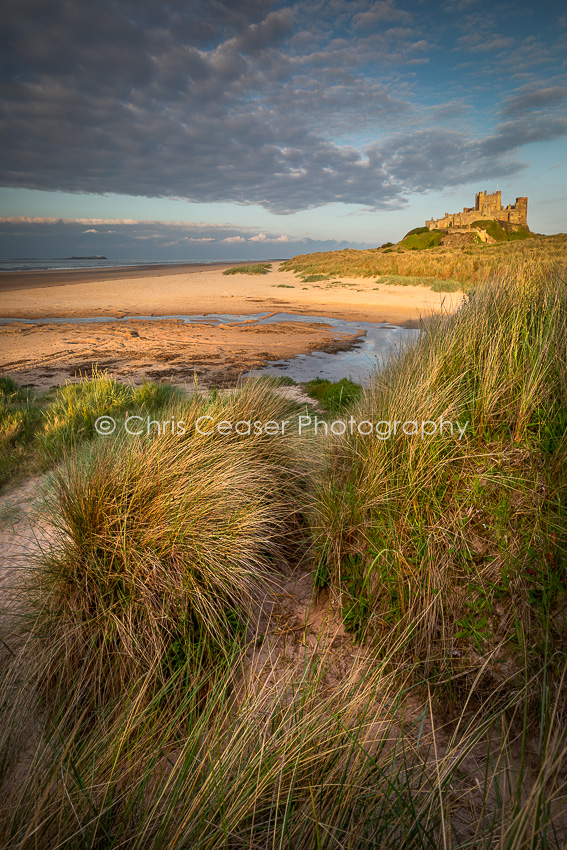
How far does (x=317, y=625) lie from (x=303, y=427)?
2181mm

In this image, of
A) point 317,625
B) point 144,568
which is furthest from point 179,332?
point 317,625

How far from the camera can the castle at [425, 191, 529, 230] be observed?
7138 cm

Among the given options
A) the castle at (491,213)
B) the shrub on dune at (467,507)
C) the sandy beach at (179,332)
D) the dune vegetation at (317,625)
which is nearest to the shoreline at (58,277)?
the sandy beach at (179,332)

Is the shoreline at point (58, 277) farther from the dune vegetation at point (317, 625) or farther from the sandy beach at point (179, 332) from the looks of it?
the dune vegetation at point (317, 625)

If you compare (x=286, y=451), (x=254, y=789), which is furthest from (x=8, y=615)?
(x=286, y=451)

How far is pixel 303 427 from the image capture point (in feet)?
14.5

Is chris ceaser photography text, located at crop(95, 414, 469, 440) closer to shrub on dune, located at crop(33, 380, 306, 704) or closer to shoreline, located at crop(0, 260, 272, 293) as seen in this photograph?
shrub on dune, located at crop(33, 380, 306, 704)

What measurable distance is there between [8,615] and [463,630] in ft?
8.25

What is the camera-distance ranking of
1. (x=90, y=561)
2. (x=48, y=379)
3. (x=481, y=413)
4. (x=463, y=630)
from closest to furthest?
1. (x=463, y=630)
2. (x=90, y=561)
3. (x=481, y=413)
4. (x=48, y=379)

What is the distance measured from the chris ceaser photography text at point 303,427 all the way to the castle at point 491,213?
78.2m

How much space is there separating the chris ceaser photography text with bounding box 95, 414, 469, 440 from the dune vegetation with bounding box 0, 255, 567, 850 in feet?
0.13

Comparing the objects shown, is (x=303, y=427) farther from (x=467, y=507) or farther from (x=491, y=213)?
(x=491, y=213)

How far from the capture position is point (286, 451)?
3.56 meters

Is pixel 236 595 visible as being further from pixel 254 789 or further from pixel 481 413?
pixel 481 413
